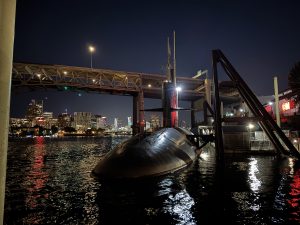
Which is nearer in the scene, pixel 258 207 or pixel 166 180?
pixel 258 207

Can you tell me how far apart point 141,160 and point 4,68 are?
11.4 metres

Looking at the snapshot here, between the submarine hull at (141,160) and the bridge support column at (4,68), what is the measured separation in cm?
1009

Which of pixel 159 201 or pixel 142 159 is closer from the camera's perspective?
pixel 159 201

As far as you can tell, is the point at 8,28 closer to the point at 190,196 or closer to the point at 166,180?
the point at 190,196

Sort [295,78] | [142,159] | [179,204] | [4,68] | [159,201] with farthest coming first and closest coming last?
1. [295,78]
2. [142,159]
3. [159,201]
4. [179,204]
5. [4,68]

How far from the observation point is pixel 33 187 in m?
14.2

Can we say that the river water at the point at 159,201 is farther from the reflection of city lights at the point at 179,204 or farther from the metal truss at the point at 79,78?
the metal truss at the point at 79,78

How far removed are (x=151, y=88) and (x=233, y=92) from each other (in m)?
36.8

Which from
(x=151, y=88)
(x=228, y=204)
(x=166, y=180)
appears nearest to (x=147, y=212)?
(x=228, y=204)

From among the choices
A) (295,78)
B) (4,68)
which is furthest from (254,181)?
(295,78)

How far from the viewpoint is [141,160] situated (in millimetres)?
14289

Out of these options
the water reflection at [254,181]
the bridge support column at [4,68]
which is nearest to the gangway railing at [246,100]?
the water reflection at [254,181]

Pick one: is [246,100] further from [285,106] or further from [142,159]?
[285,106]

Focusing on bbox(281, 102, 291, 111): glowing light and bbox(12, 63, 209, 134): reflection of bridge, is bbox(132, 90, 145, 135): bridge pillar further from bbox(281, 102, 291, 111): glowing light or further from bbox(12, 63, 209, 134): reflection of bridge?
bbox(281, 102, 291, 111): glowing light
